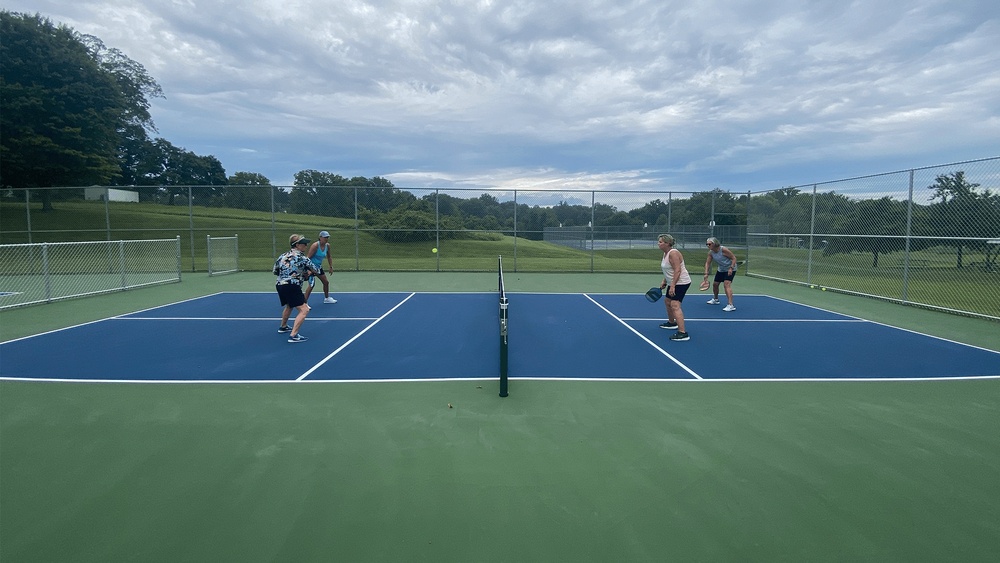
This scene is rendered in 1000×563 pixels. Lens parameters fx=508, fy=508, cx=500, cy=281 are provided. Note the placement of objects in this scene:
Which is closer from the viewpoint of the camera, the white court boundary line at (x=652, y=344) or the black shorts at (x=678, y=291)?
the white court boundary line at (x=652, y=344)

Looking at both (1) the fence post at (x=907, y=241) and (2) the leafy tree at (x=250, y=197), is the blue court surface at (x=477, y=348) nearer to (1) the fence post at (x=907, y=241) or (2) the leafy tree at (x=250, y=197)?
(1) the fence post at (x=907, y=241)

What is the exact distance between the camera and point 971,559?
3.07m

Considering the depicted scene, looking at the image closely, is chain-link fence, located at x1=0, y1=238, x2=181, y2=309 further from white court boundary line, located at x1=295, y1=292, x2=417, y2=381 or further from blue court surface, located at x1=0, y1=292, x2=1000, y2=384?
white court boundary line, located at x1=295, y1=292, x2=417, y2=381

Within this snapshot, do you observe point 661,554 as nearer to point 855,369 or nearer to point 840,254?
point 855,369

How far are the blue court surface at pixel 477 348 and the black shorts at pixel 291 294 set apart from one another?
2.25 ft

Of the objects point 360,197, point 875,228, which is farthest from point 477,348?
point 360,197

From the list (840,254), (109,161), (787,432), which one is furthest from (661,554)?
(109,161)

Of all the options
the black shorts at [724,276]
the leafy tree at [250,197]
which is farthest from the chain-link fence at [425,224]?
the black shorts at [724,276]

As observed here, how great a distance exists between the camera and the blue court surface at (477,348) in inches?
275

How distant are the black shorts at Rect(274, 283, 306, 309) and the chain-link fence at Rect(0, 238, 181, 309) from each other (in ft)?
32.7

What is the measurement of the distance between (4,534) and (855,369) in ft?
30.1

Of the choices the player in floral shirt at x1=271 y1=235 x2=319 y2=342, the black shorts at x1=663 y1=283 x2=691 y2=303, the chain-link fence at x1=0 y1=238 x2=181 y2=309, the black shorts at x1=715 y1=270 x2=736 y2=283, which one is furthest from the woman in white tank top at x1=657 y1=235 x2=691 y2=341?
the chain-link fence at x1=0 y1=238 x2=181 y2=309

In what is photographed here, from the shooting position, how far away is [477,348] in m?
8.42

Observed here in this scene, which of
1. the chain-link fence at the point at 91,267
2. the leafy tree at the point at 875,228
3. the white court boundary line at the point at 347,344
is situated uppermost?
the leafy tree at the point at 875,228
